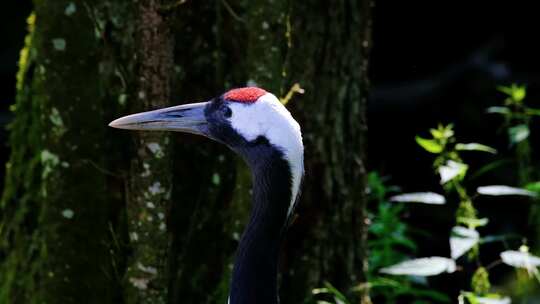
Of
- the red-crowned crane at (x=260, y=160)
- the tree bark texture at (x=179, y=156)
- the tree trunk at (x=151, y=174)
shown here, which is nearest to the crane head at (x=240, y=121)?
the red-crowned crane at (x=260, y=160)

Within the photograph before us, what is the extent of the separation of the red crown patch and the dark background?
185 inches

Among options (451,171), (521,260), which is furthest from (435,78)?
(521,260)

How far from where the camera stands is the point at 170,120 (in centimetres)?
321

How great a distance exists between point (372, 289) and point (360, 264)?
527 millimetres

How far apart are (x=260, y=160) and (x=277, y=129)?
0.13 meters

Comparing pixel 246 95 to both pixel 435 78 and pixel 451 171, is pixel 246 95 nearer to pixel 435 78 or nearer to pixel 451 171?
pixel 451 171

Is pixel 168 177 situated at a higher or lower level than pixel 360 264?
higher

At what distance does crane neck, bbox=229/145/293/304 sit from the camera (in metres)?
2.99

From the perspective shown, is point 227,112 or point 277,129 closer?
point 277,129

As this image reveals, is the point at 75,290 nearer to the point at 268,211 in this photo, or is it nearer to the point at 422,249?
the point at 268,211

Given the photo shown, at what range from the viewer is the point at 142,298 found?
367cm

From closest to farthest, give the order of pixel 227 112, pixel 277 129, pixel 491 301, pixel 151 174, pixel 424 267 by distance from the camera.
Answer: pixel 277 129 < pixel 227 112 < pixel 151 174 < pixel 491 301 < pixel 424 267

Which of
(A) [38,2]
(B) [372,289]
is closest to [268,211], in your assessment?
(A) [38,2]

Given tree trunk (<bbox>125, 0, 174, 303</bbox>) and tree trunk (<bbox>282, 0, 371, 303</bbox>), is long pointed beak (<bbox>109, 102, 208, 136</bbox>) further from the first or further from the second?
tree trunk (<bbox>282, 0, 371, 303</bbox>)
